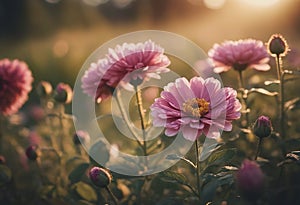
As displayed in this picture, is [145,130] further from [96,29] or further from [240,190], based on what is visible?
[96,29]

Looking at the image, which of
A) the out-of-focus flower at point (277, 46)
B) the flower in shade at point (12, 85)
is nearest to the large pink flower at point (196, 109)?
the out-of-focus flower at point (277, 46)

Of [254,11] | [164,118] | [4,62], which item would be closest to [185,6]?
[254,11]

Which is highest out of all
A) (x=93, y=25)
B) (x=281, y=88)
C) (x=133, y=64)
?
(x=93, y=25)

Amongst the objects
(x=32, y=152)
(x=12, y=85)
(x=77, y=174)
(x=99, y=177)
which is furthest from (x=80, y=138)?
(x=99, y=177)

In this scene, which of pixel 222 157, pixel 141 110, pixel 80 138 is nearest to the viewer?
pixel 222 157

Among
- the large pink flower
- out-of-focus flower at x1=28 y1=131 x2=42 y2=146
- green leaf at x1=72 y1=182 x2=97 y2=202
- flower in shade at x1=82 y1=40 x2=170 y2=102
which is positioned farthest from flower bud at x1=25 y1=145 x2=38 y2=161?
the large pink flower

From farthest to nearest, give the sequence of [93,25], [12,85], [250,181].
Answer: [93,25]
[12,85]
[250,181]

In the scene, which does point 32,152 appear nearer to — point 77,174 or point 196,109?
point 77,174

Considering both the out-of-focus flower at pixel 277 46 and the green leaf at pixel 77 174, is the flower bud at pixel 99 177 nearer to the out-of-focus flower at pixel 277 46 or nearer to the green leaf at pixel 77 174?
the green leaf at pixel 77 174
